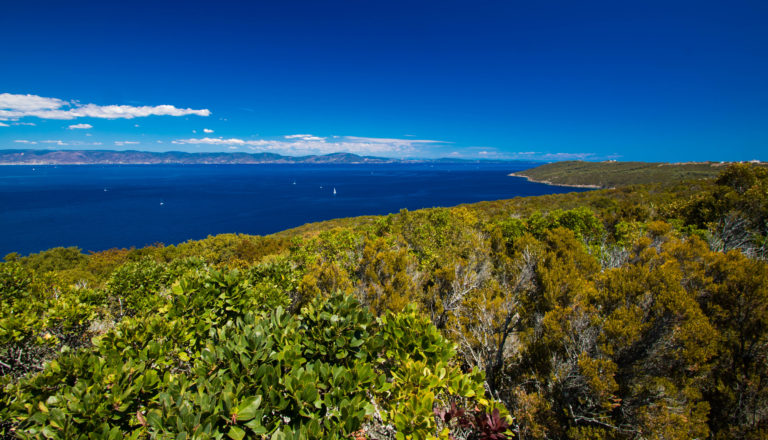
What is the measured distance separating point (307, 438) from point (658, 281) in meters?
6.41

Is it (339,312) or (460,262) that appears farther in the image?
(460,262)

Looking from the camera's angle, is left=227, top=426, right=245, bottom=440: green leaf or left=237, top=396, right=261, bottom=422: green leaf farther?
left=237, top=396, right=261, bottom=422: green leaf

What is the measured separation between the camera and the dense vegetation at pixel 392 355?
122 inches

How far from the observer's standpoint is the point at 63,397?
2.92m

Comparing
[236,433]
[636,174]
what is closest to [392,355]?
[236,433]

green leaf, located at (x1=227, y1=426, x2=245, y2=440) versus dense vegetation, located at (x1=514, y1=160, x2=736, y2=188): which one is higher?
dense vegetation, located at (x1=514, y1=160, x2=736, y2=188)

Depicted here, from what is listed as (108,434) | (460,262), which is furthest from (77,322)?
(460,262)

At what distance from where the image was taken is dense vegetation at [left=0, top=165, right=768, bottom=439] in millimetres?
3102

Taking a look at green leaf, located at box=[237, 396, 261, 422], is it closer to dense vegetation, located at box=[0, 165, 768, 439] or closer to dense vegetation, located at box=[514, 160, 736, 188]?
dense vegetation, located at box=[0, 165, 768, 439]

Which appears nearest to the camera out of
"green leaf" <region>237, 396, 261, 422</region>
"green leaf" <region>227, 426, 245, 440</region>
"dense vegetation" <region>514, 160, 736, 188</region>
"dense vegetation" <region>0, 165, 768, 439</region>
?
"green leaf" <region>227, 426, 245, 440</region>

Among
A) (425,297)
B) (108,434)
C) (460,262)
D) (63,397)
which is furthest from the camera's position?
(460,262)

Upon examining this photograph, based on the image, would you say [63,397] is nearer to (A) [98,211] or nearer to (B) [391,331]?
(B) [391,331]

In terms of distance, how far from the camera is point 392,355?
13.7 feet

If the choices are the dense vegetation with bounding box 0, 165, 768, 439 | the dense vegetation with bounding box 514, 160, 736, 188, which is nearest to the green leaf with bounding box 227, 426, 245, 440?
the dense vegetation with bounding box 0, 165, 768, 439
